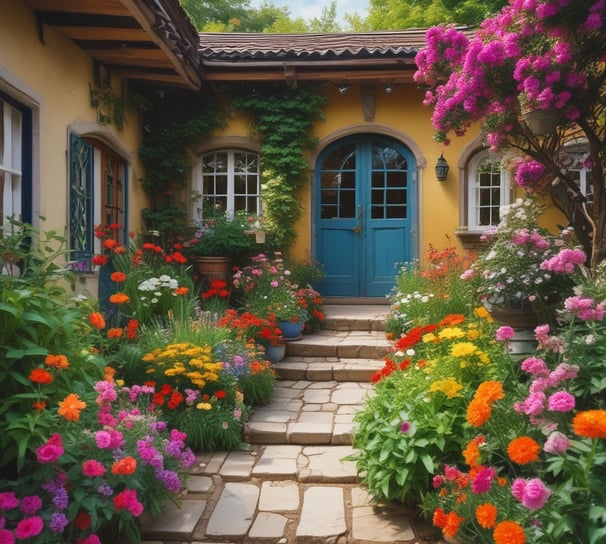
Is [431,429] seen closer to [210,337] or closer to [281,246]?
[210,337]

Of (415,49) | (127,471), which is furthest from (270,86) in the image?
(127,471)

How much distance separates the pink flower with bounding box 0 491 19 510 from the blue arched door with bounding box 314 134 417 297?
641cm

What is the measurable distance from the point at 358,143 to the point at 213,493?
6094mm

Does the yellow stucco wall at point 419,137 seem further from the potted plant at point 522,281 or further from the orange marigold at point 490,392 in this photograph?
the orange marigold at point 490,392

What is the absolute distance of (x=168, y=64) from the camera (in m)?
6.43

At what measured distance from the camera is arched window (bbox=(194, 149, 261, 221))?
852cm

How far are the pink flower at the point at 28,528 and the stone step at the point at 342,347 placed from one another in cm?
423

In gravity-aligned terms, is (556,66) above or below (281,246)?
above

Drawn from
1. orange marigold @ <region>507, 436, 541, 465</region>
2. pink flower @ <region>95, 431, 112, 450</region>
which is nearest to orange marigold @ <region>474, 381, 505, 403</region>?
orange marigold @ <region>507, 436, 541, 465</region>

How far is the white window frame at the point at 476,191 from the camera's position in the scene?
830cm

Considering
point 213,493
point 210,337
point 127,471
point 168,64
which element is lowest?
point 213,493

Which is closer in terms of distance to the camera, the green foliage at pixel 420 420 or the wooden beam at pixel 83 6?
the green foliage at pixel 420 420

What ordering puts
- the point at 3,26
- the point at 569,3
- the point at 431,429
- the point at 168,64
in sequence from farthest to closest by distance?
the point at 168,64 → the point at 3,26 → the point at 569,3 → the point at 431,429

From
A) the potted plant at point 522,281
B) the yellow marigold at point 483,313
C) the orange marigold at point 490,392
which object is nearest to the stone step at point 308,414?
the yellow marigold at point 483,313
